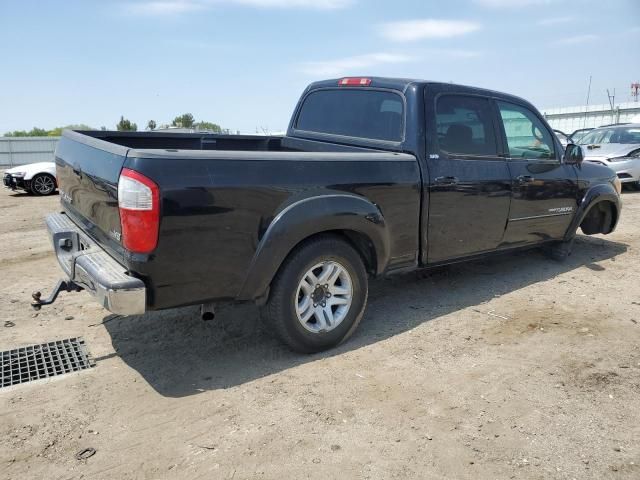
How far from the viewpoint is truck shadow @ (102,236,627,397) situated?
353cm

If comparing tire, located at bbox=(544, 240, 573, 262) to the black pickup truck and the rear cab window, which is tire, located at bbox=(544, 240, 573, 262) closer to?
the black pickup truck

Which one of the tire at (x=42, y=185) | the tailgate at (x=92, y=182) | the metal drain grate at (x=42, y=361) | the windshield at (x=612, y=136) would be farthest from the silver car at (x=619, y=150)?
the tire at (x=42, y=185)

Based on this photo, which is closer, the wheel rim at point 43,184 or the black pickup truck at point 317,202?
the black pickup truck at point 317,202

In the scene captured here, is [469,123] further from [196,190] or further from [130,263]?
[130,263]

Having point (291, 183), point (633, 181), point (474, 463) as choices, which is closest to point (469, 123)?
point (291, 183)

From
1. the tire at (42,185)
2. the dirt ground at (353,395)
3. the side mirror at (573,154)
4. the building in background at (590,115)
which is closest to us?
the dirt ground at (353,395)

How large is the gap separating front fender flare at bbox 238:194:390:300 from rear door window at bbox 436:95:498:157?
1.09 meters

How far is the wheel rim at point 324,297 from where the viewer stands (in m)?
3.65

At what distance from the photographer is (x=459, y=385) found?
3381mm

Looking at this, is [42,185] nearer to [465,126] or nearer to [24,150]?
[465,126]

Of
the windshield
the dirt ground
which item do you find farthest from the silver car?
the dirt ground

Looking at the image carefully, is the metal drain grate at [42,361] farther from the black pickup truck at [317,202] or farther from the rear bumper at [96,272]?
the rear bumper at [96,272]

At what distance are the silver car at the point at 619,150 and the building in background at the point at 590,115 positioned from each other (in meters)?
10.0

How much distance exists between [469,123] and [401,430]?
2.88m
